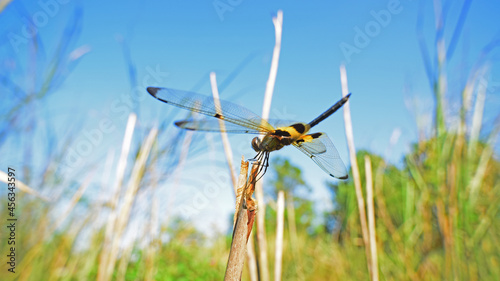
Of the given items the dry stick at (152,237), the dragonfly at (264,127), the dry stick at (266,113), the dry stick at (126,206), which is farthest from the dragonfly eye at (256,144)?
the dry stick at (152,237)

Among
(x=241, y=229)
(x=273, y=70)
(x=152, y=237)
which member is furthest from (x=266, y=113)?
(x=152, y=237)

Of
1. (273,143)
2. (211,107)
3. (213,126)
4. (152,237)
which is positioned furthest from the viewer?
(152,237)

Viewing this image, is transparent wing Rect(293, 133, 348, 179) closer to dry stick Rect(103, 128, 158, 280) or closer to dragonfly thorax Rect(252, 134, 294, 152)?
dragonfly thorax Rect(252, 134, 294, 152)

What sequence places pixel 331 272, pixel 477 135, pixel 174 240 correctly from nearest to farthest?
pixel 477 135 → pixel 174 240 → pixel 331 272

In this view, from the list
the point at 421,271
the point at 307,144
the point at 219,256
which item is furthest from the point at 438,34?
the point at 219,256

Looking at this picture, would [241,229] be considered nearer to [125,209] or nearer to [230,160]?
[230,160]

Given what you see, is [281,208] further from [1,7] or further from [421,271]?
[421,271]
